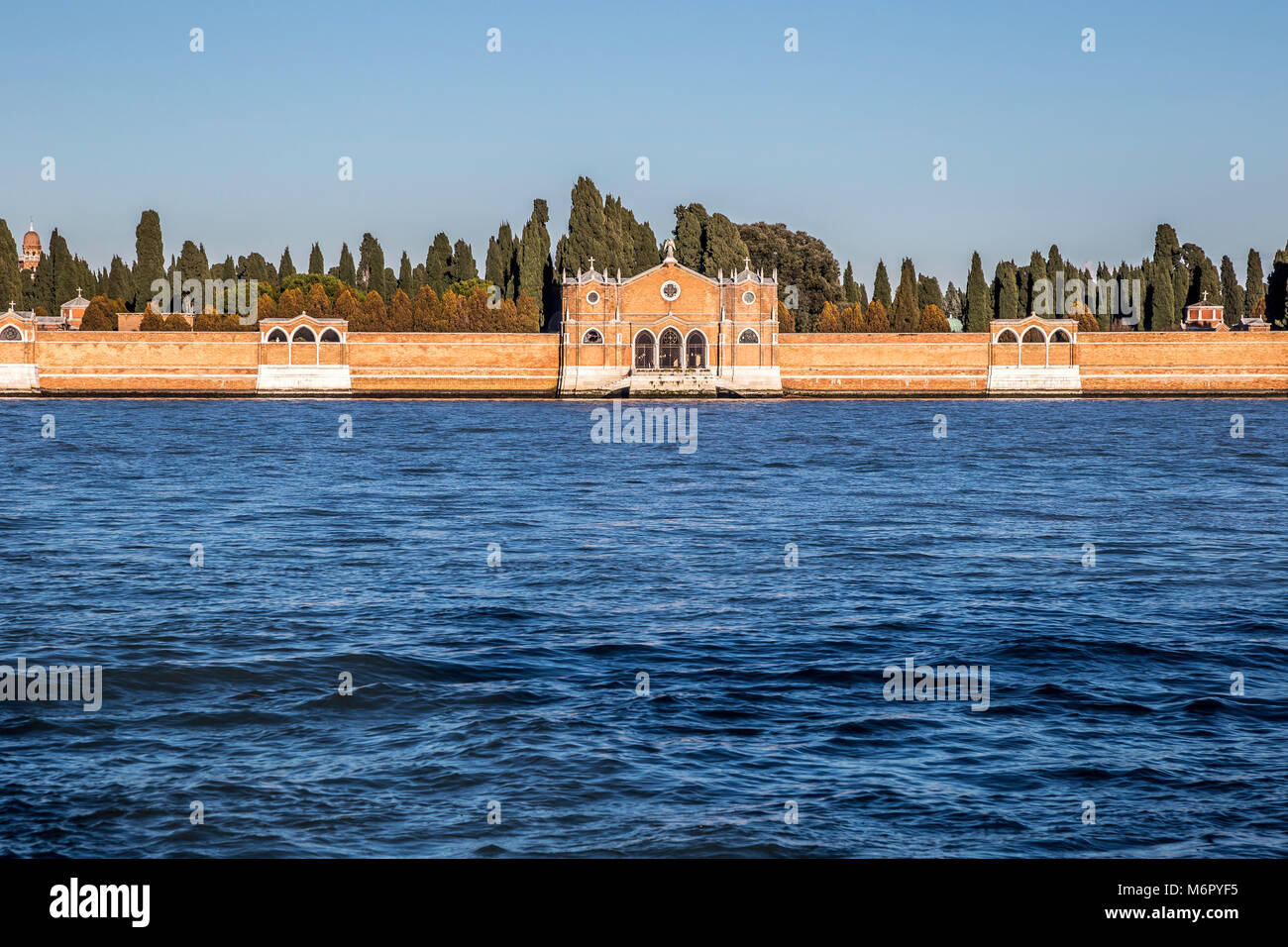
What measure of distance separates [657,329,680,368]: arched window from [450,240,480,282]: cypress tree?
21.1 metres

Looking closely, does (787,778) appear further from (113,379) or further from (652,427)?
(113,379)

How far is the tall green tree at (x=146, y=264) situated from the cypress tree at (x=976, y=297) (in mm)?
42663

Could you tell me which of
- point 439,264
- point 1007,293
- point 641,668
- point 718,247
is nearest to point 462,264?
point 439,264

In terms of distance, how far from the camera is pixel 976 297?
70.1 meters

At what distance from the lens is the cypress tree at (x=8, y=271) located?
69.0m

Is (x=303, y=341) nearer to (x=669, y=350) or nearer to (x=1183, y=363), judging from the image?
(x=669, y=350)

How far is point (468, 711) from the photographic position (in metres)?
8.96

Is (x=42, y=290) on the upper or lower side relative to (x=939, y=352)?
upper

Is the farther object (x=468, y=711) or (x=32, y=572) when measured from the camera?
(x=32, y=572)

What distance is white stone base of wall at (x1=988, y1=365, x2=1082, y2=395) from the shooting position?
207 feet

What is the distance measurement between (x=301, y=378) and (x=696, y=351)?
18.4m

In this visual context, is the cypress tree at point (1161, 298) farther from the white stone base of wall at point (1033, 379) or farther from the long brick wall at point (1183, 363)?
the white stone base of wall at point (1033, 379)

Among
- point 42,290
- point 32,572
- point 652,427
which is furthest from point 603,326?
point 32,572

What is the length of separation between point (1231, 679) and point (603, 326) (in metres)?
52.3
